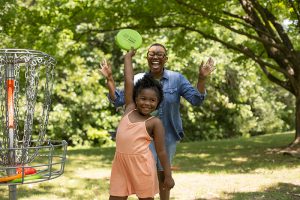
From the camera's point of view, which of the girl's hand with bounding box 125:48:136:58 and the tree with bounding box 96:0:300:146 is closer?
the girl's hand with bounding box 125:48:136:58

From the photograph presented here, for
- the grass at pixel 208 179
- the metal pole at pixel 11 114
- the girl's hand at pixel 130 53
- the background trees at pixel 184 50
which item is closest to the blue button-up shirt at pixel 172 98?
the girl's hand at pixel 130 53

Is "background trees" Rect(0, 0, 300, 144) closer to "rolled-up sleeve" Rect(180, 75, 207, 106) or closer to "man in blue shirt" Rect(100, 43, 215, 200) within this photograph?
"man in blue shirt" Rect(100, 43, 215, 200)

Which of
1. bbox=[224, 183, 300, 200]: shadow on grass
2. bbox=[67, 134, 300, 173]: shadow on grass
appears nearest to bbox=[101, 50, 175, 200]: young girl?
bbox=[224, 183, 300, 200]: shadow on grass

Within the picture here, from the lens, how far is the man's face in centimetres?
364

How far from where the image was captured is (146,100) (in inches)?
124

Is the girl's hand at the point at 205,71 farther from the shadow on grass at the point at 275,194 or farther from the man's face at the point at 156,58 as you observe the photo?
the shadow on grass at the point at 275,194

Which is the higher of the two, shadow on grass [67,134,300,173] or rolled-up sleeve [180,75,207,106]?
rolled-up sleeve [180,75,207,106]

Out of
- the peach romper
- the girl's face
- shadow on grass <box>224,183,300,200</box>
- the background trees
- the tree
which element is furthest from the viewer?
the background trees

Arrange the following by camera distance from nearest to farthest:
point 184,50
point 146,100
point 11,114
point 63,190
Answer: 1. point 11,114
2. point 146,100
3. point 63,190
4. point 184,50

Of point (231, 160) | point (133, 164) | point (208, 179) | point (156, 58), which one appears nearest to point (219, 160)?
point (231, 160)

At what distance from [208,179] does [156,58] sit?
3.69m

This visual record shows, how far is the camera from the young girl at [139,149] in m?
3.05

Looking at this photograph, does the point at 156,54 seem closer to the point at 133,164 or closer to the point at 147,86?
the point at 147,86

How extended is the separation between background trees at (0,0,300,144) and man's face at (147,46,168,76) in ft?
18.2
